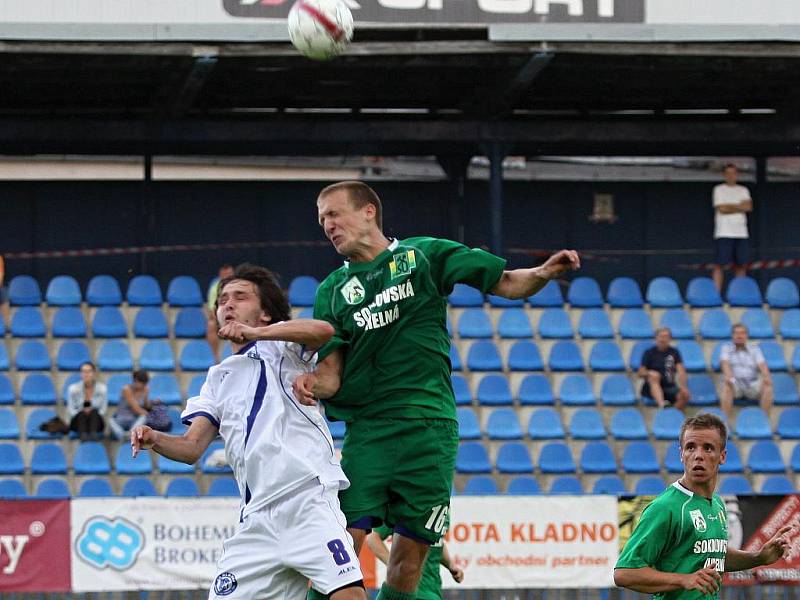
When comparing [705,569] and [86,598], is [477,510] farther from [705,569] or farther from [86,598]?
[705,569]

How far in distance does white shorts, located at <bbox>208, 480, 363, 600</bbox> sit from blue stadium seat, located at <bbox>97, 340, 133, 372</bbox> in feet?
40.5

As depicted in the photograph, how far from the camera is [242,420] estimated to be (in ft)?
20.2

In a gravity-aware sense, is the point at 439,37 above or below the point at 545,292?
above

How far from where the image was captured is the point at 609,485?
1652 cm

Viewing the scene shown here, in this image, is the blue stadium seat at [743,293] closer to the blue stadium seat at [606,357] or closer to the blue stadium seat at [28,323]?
the blue stadium seat at [606,357]

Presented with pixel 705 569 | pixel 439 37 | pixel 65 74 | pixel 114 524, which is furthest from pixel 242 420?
pixel 65 74

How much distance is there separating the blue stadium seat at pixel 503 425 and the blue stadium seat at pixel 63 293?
575 centimetres

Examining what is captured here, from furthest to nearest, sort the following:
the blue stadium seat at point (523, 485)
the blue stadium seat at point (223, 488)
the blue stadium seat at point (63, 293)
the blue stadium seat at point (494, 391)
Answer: the blue stadium seat at point (63, 293)
the blue stadium seat at point (494, 391)
the blue stadium seat at point (523, 485)
the blue stadium seat at point (223, 488)

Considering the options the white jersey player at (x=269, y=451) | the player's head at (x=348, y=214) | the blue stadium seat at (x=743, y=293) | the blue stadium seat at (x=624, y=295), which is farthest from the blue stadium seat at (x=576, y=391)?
the white jersey player at (x=269, y=451)

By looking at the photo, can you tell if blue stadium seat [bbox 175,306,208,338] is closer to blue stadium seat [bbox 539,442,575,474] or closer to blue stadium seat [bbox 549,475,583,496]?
blue stadium seat [bbox 539,442,575,474]

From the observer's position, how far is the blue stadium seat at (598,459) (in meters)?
17.0

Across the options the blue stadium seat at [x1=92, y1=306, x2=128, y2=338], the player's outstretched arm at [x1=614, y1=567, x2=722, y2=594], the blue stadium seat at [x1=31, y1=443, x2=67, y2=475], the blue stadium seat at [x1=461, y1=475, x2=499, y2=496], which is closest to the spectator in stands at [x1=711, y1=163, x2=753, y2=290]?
the blue stadium seat at [x1=461, y1=475, x2=499, y2=496]

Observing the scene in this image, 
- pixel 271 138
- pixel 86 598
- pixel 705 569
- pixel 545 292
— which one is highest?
pixel 271 138

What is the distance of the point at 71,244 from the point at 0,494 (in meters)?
8.29
